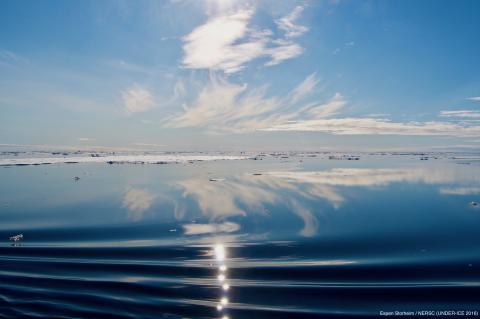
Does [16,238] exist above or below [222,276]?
above

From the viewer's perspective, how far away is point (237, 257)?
8.63m

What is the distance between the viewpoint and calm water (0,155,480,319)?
20.3ft

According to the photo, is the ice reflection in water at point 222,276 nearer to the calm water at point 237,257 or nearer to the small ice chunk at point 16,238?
the calm water at point 237,257

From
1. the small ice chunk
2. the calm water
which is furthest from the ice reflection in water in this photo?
the small ice chunk

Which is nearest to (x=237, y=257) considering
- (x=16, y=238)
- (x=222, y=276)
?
(x=222, y=276)

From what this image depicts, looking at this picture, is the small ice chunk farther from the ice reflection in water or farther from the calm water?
the ice reflection in water

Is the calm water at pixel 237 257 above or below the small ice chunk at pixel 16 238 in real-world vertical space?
below

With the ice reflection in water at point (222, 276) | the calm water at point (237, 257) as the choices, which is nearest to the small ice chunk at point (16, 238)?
the calm water at point (237, 257)

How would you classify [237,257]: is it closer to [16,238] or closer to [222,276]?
[222,276]

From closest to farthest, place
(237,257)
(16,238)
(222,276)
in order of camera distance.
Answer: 1. (222,276)
2. (237,257)
3. (16,238)

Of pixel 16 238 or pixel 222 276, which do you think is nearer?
pixel 222 276

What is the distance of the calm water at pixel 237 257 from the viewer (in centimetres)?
620

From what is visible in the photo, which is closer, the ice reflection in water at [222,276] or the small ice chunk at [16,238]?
the ice reflection in water at [222,276]

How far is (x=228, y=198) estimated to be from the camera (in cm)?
1706
